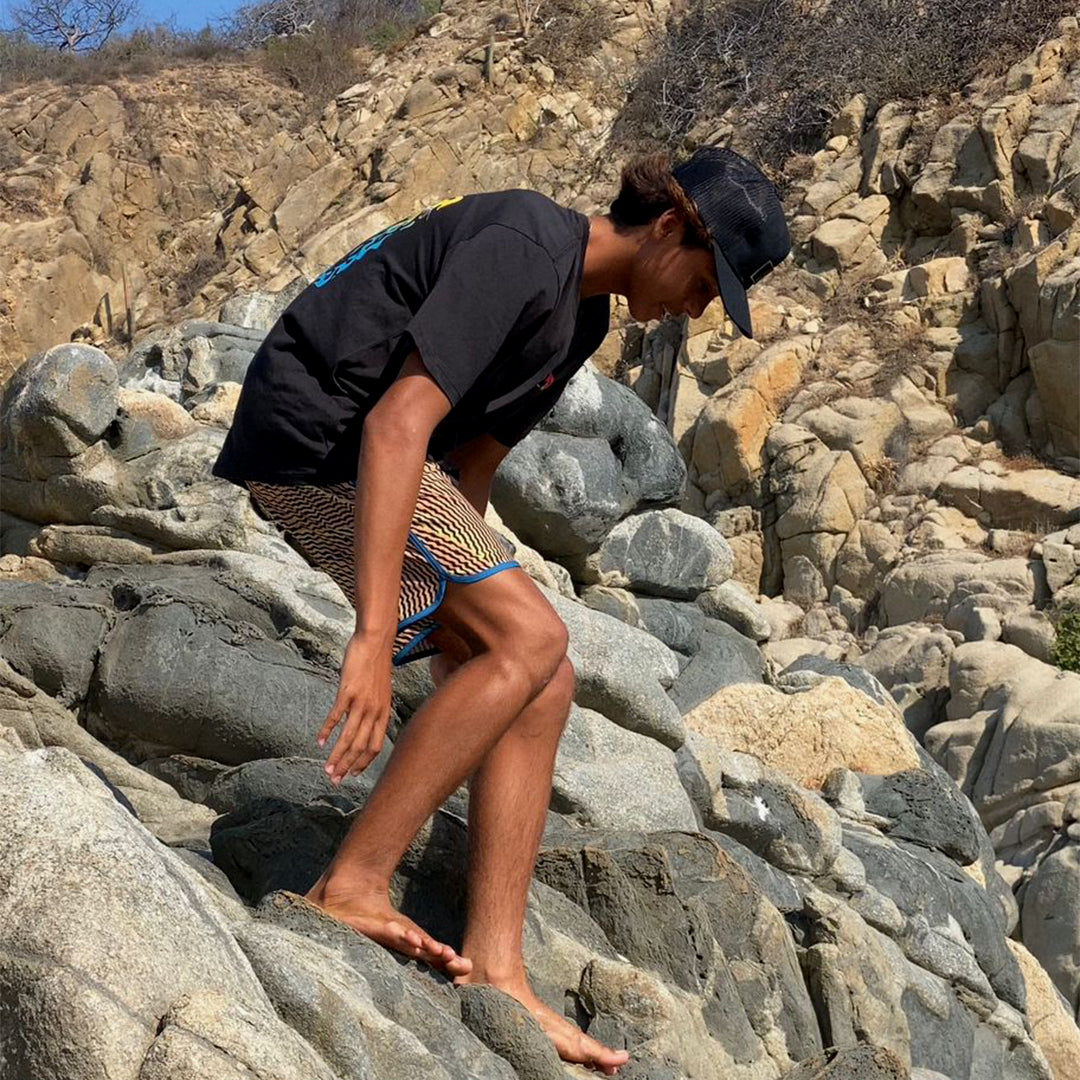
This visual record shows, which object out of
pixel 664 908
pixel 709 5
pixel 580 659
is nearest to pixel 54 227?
pixel 709 5

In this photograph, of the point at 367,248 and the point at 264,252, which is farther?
the point at 264,252

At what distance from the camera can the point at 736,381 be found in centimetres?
1645

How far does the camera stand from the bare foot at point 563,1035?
9.46ft

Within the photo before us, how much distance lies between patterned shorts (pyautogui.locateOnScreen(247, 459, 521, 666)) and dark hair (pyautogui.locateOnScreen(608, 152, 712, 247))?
0.56 m

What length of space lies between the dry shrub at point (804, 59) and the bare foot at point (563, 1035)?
17.5 metres

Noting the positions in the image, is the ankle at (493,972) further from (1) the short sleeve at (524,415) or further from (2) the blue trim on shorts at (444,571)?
(1) the short sleeve at (524,415)

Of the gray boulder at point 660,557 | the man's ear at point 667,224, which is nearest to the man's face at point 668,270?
the man's ear at point 667,224

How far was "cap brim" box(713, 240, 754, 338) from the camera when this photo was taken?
2.91 meters

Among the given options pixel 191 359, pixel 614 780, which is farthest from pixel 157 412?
pixel 614 780

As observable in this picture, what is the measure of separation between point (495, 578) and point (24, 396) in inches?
155

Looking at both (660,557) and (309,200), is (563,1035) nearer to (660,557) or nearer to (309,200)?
(660,557)

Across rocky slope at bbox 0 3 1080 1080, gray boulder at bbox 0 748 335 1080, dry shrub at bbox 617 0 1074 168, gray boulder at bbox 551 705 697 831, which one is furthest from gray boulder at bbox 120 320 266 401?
dry shrub at bbox 617 0 1074 168

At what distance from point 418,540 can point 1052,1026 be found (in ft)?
12.7

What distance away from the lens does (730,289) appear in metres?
2.93
